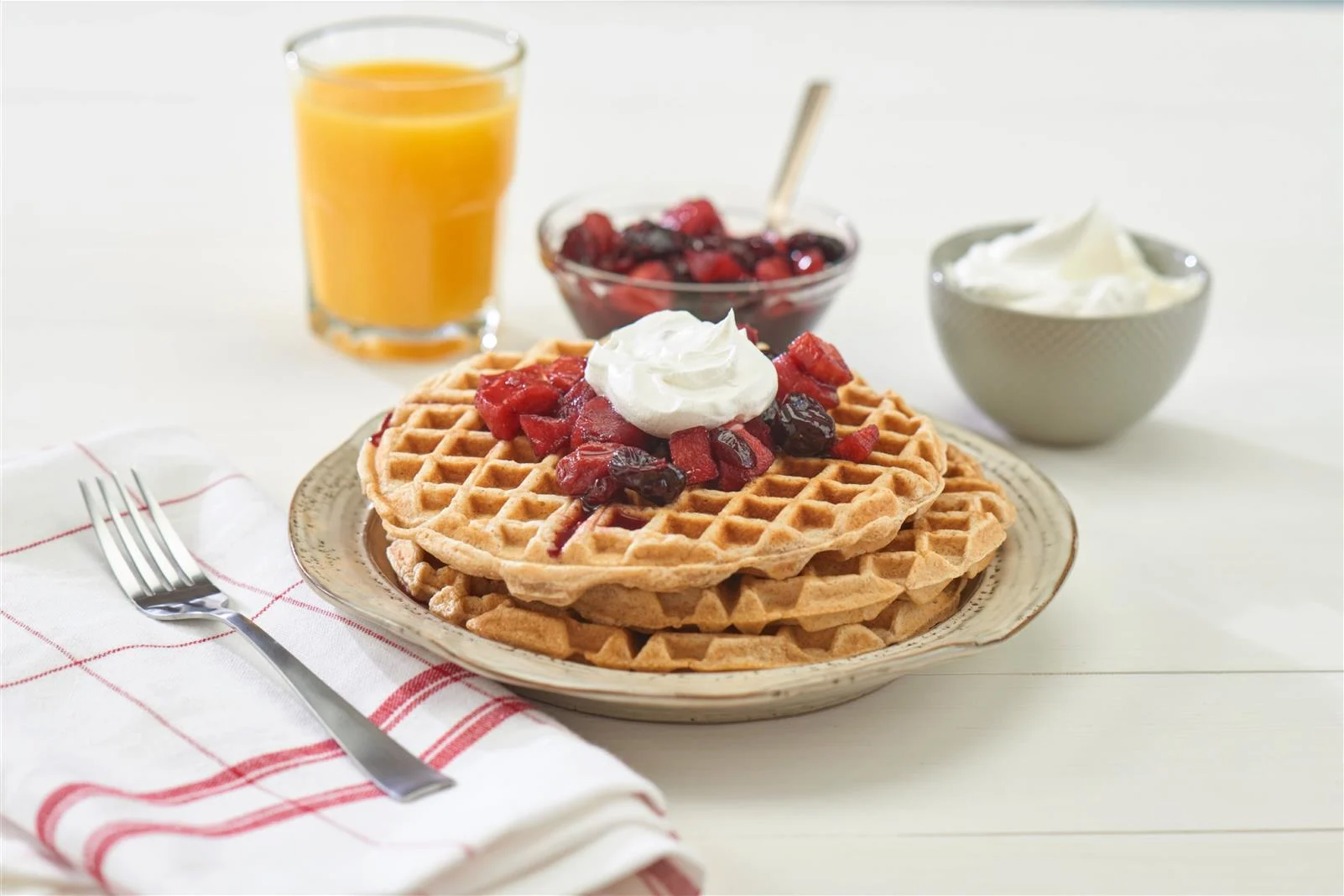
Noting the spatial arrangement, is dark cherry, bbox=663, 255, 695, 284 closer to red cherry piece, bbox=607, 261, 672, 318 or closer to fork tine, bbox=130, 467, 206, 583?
red cherry piece, bbox=607, 261, 672, 318

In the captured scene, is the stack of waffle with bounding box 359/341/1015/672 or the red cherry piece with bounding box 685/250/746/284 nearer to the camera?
the stack of waffle with bounding box 359/341/1015/672

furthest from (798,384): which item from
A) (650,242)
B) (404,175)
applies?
(404,175)

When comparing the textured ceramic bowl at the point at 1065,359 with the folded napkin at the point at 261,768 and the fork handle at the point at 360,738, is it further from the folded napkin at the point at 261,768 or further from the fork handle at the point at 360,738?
the fork handle at the point at 360,738

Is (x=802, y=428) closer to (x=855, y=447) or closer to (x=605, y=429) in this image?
(x=855, y=447)

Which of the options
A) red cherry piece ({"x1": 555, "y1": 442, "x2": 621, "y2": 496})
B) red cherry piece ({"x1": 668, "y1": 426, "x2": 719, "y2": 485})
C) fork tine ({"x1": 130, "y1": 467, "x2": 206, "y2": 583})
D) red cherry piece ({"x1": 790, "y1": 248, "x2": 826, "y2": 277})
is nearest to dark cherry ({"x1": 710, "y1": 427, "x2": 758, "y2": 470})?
red cherry piece ({"x1": 668, "y1": 426, "x2": 719, "y2": 485})

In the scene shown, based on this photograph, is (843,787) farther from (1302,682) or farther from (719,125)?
(719,125)

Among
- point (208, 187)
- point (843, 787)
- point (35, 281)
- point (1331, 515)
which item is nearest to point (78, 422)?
point (35, 281)
